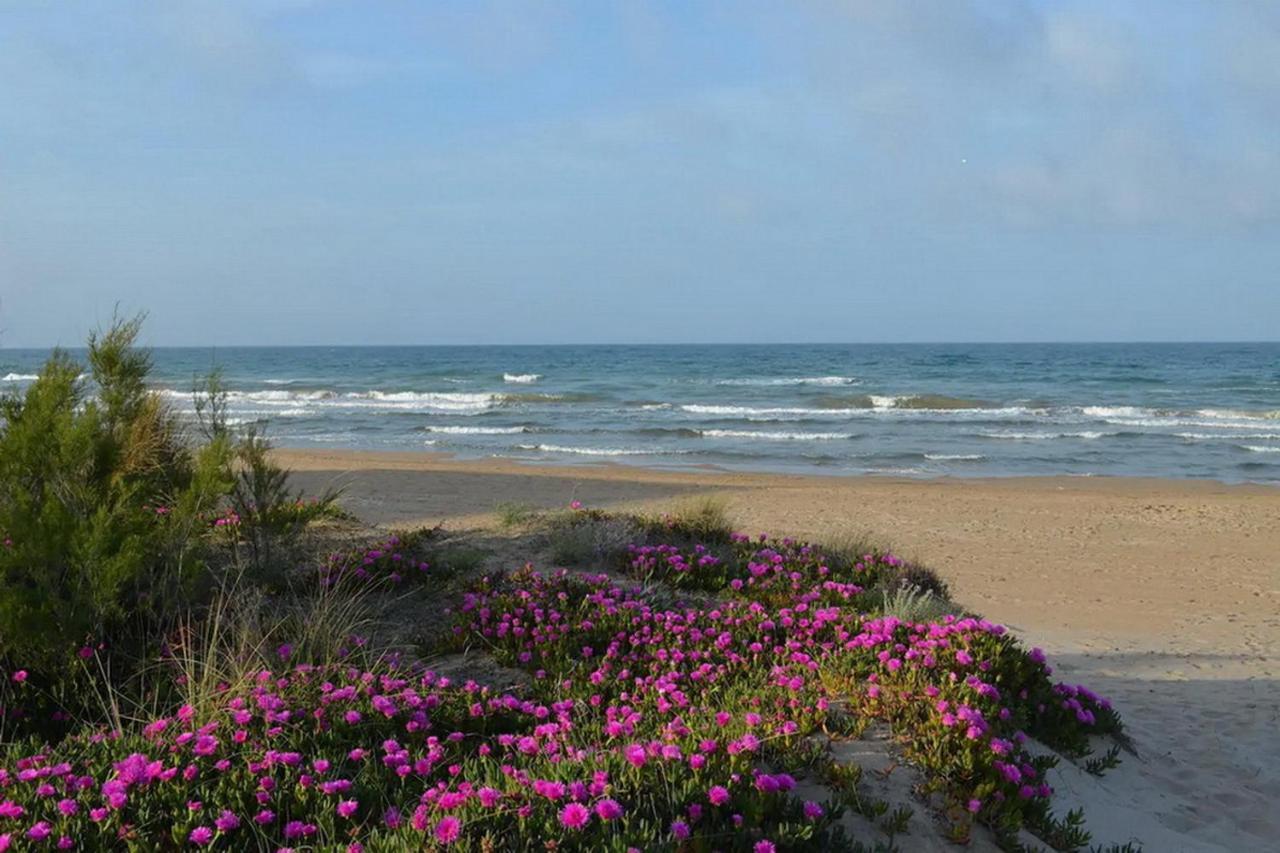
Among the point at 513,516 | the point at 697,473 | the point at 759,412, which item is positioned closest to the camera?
the point at 513,516

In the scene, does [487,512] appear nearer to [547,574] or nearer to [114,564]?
[547,574]

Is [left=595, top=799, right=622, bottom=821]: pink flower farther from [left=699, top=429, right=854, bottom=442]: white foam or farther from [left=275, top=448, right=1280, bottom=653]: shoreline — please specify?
[left=699, top=429, right=854, bottom=442]: white foam

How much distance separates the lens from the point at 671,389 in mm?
48000

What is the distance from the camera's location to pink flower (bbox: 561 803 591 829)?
302 centimetres

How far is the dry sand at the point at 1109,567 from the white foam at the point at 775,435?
7.33m

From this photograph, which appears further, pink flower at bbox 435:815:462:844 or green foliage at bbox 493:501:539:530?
green foliage at bbox 493:501:539:530

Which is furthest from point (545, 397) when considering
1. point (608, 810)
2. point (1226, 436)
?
point (608, 810)

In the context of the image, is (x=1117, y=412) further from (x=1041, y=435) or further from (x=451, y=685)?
(x=451, y=685)

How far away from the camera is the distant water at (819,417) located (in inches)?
956

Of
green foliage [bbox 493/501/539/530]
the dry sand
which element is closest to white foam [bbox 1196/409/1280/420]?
the dry sand

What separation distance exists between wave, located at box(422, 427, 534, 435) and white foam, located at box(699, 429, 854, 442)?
552 centimetres

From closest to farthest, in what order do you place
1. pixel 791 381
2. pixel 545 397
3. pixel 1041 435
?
pixel 1041 435, pixel 545 397, pixel 791 381

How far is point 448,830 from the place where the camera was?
9.78 ft

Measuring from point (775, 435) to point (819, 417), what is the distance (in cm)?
557
